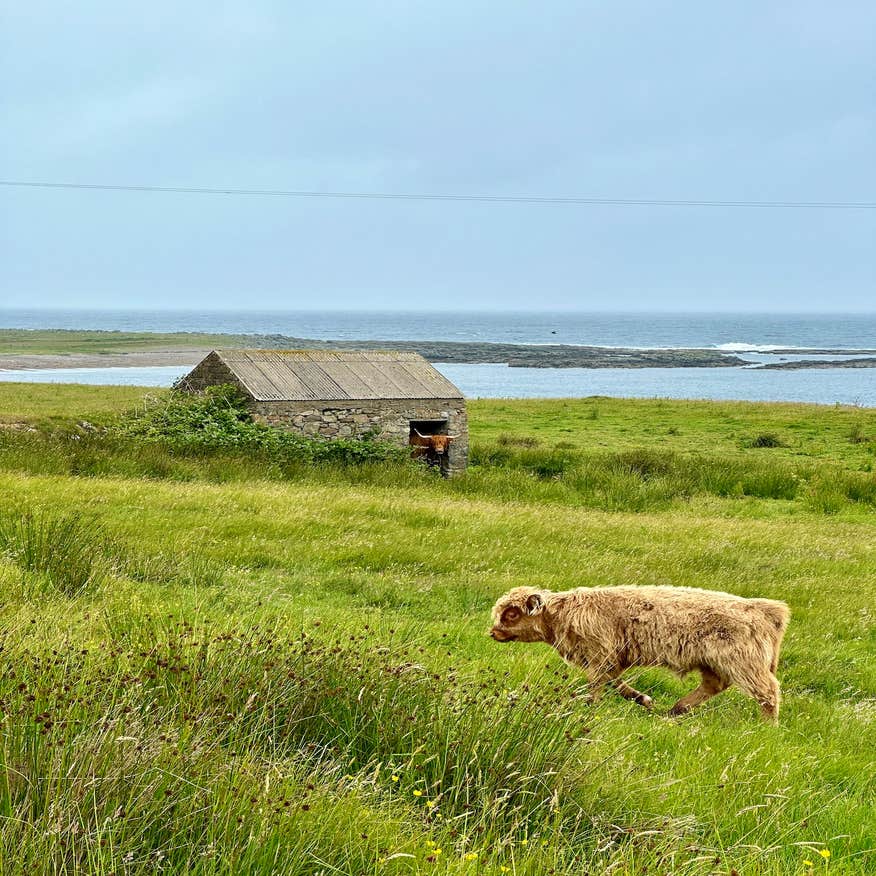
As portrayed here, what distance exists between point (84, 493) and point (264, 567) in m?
5.36

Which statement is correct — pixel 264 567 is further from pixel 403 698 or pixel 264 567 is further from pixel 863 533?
pixel 863 533

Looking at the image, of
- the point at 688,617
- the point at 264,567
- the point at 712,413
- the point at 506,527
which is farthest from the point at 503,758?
the point at 712,413

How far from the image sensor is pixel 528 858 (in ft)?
12.9

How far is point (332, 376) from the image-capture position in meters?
27.8

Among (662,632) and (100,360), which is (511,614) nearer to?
(662,632)

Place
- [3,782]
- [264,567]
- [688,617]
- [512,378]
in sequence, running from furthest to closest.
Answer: [512,378] < [264,567] < [688,617] < [3,782]

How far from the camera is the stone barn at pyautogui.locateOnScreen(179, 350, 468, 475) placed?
2630cm

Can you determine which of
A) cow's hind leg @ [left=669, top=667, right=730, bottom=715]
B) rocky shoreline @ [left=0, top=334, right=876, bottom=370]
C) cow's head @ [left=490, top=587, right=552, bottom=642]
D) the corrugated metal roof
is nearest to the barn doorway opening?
the corrugated metal roof

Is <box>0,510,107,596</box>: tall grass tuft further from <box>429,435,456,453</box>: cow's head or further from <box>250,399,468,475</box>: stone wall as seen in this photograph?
<box>429,435,456,453</box>: cow's head

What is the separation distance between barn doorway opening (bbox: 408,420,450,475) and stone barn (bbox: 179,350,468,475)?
0.03 m

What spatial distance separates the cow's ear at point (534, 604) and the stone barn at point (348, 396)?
1915cm

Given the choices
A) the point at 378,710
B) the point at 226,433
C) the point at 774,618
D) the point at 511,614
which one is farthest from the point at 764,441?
the point at 378,710

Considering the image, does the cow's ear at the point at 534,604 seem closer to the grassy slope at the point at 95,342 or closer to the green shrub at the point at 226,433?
the green shrub at the point at 226,433

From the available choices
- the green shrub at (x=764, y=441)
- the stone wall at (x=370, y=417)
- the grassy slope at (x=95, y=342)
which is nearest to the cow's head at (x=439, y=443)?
the stone wall at (x=370, y=417)
